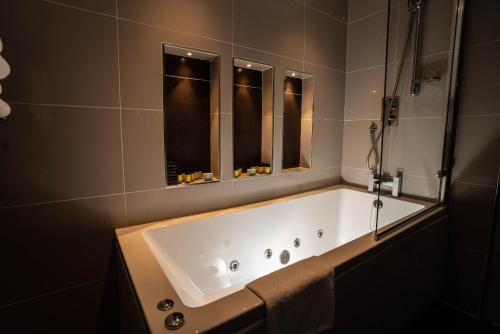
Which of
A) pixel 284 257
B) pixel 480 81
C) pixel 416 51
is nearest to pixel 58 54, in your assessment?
pixel 284 257

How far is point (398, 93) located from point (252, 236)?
1483 mm

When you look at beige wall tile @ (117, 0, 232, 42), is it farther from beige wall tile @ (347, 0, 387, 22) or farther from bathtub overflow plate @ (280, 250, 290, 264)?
bathtub overflow plate @ (280, 250, 290, 264)

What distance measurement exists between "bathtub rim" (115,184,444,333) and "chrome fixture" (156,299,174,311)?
0.01 meters

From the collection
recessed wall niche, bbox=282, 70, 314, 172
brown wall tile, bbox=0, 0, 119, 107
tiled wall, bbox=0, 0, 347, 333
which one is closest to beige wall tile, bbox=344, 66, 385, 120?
recessed wall niche, bbox=282, 70, 314, 172

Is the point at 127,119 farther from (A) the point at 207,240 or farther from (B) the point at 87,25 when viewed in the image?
(A) the point at 207,240

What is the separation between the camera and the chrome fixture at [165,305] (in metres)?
0.76

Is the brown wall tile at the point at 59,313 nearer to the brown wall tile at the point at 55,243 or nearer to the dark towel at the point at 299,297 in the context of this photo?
the brown wall tile at the point at 55,243

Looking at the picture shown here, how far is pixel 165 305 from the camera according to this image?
2.52 ft

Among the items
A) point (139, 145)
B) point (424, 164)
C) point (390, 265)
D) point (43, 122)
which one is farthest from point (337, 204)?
point (43, 122)

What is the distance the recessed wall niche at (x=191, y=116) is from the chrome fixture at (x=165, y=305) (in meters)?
0.86

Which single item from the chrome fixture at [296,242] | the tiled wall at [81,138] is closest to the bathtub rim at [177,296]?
the tiled wall at [81,138]

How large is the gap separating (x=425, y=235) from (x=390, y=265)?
432mm

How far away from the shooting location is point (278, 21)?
182cm

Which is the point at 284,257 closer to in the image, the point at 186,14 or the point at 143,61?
the point at 143,61
